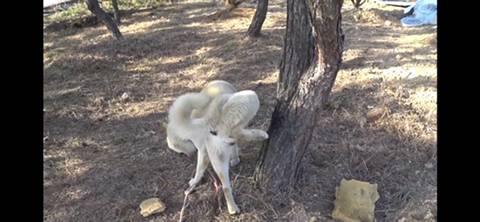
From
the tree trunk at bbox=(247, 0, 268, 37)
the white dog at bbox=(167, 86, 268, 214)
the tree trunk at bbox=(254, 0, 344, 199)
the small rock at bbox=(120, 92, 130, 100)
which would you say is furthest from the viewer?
the tree trunk at bbox=(247, 0, 268, 37)

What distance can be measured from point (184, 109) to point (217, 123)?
0.18m

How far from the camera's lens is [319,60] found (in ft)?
8.21

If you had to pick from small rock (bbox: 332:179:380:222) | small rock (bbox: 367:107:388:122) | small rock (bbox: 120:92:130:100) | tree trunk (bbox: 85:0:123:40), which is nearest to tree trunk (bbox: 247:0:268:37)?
tree trunk (bbox: 85:0:123:40)

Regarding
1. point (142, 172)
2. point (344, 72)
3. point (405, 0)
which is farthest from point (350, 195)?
point (405, 0)

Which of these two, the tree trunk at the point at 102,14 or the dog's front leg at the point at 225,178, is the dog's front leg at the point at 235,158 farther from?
the tree trunk at the point at 102,14

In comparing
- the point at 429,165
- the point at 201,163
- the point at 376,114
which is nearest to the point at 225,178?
the point at 201,163

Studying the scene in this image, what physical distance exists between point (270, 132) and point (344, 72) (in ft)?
8.51

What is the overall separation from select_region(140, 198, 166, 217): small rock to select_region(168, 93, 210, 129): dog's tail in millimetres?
562

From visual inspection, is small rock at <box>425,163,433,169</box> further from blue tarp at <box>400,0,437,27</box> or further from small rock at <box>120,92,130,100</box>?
blue tarp at <box>400,0,437,27</box>

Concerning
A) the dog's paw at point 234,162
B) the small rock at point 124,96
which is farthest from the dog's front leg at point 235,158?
the small rock at point 124,96

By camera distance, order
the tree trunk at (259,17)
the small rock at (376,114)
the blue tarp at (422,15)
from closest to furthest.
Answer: the small rock at (376,114) < the tree trunk at (259,17) < the blue tarp at (422,15)

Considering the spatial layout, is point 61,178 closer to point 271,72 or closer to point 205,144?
point 205,144

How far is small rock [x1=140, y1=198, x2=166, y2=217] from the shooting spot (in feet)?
9.04

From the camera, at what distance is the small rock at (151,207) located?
2.75m
